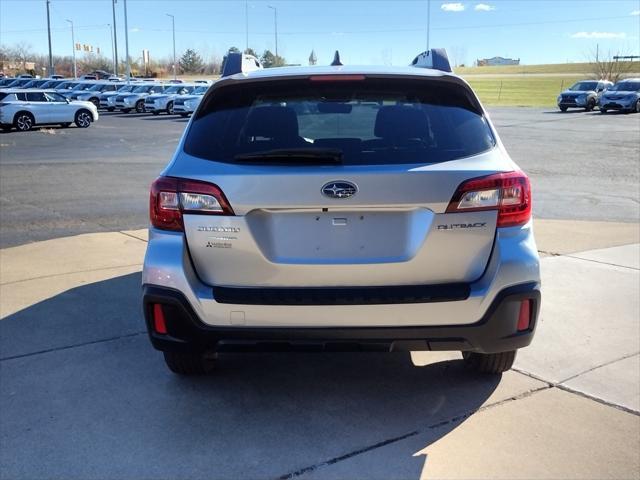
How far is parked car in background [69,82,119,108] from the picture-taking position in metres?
44.8

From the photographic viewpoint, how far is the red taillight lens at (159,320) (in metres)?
3.45

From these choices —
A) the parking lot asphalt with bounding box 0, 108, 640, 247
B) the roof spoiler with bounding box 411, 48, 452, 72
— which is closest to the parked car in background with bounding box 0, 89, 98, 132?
the parking lot asphalt with bounding box 0, 108, 640, 247

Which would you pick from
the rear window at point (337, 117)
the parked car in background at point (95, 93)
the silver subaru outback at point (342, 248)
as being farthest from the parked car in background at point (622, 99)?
the silver subaru outback at point (342, 248)

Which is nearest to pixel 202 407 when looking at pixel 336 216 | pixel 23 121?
pixel 336 216

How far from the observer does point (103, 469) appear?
3.16 meters

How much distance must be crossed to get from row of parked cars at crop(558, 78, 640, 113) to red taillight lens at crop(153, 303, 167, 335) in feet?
128

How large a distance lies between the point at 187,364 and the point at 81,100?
39.9 meters

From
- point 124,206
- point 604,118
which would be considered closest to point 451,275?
point 124,206

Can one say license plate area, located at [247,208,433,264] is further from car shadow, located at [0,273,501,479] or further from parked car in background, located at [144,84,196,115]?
parked car in background, located at [144,84,196,115]

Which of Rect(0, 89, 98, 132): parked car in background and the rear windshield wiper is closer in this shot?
the rear windshield wiper

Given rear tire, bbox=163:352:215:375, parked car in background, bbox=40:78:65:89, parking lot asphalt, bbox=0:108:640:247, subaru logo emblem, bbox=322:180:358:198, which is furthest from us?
parked car in background, bbox=40:78:65:89

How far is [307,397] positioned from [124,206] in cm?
723

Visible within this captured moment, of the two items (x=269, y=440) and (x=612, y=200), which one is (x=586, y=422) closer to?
(x=269, y=440)

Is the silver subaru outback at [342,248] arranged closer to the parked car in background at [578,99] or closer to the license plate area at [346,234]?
the license plate area at [346,234]
